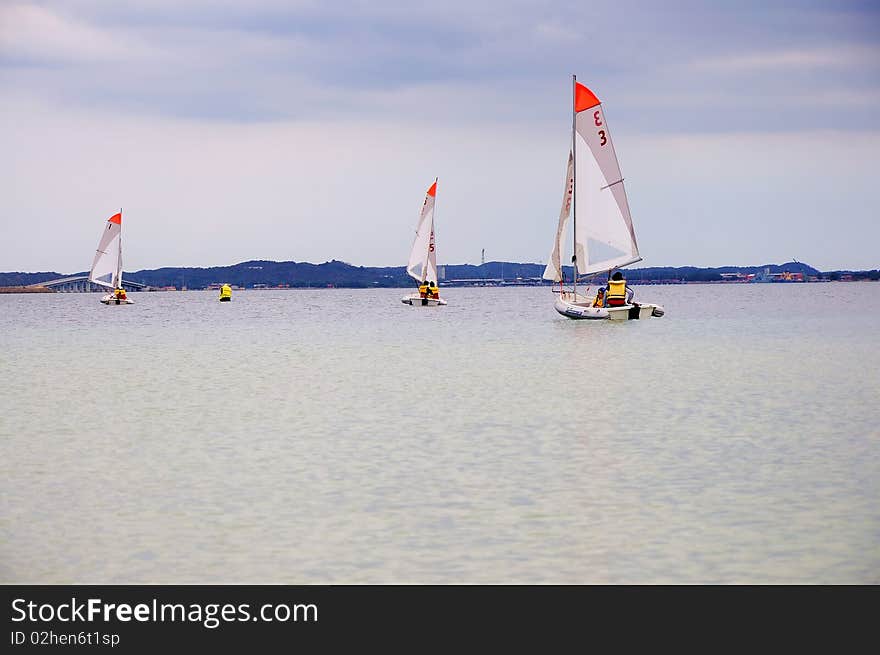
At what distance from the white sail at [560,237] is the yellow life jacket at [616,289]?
4849mm

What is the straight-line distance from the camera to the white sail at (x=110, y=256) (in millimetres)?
123062

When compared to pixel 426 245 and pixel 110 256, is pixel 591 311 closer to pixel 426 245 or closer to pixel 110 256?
pixel 426 245

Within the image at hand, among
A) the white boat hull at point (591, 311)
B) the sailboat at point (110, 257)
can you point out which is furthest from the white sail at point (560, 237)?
the sailboat at point (110, 257)

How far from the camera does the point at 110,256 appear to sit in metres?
125

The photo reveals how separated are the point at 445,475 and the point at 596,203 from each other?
4886 centimetres

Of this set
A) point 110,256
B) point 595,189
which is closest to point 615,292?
point 595,189

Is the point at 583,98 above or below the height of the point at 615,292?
above

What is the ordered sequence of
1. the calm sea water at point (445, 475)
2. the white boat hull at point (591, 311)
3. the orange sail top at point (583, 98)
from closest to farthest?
the calm sea water at point (445, 475), the white boat hull at point (591, 311), the orange sail top at point (583, 98)

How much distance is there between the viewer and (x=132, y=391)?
29.6 meters

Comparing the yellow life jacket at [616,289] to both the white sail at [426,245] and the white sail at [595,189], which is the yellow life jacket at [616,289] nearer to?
the white sail at [595,189]
